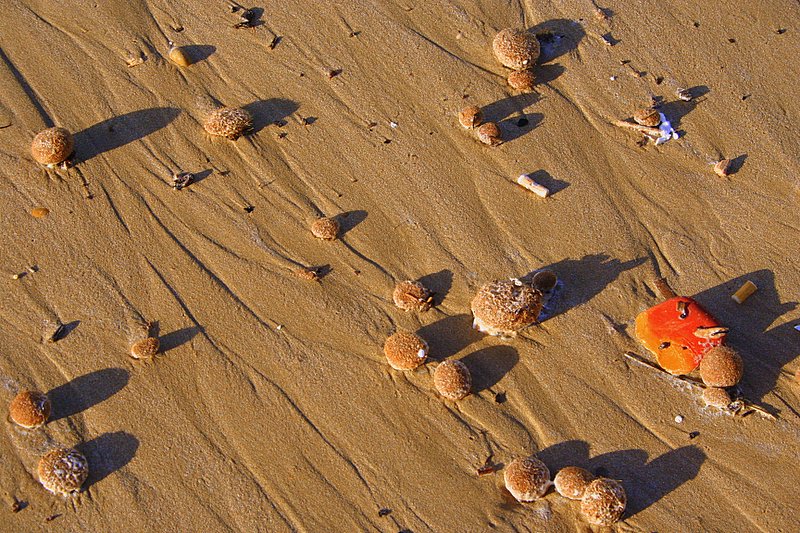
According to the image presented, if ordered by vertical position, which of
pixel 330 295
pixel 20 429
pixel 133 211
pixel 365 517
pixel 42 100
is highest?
pixel 42 100

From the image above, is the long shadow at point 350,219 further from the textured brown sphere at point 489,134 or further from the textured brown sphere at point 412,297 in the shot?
the textured brown sphere at point 489,134

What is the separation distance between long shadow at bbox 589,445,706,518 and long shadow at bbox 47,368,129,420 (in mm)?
3940

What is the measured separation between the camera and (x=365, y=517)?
5.58m

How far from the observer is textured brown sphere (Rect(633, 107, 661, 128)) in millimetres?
7688

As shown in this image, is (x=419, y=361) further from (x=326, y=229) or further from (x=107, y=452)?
(x=107, y=452)

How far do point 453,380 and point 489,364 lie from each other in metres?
0.47

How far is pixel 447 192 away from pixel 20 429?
428cm

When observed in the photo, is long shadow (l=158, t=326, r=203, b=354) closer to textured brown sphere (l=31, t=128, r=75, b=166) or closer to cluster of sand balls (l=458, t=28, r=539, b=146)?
textured brown sphere (l=31, t=128, r=75, b=166)

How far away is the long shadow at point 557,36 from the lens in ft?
27.3

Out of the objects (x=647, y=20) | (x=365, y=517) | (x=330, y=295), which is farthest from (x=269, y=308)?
(x=647, y=20)

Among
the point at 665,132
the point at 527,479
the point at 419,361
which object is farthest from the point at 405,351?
the point at 665,132

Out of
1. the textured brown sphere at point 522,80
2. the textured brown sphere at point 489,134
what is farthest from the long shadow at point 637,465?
the textured brown sphere at point 522,80

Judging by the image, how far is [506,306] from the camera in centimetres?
617

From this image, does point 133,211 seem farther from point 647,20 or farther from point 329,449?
point 647,20
